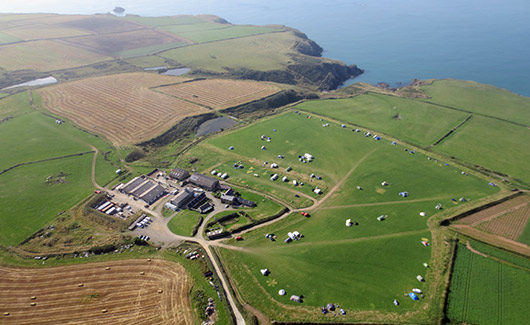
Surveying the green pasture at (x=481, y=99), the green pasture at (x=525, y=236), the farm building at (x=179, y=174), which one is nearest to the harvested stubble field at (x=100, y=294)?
the farm building at (x=179, y=174)

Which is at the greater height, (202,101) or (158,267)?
(202,101)

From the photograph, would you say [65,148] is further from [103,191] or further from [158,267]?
[158,267]

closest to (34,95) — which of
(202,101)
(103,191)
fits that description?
(202,101)

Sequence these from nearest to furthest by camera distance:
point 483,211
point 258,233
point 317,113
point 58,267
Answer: point 58,267 < point 258,233 < point 483,211 < point 317,113

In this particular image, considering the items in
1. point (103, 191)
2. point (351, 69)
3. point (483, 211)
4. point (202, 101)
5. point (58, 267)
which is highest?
point (351, 69)

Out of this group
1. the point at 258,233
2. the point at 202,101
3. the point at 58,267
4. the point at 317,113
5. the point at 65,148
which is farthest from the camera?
the point at 202,101

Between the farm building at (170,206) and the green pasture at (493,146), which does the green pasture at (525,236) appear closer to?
the green pasture at (493,146)

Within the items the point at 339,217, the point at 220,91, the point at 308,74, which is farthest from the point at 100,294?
the point at 308,74

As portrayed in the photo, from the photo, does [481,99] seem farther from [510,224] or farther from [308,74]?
[510,224]
